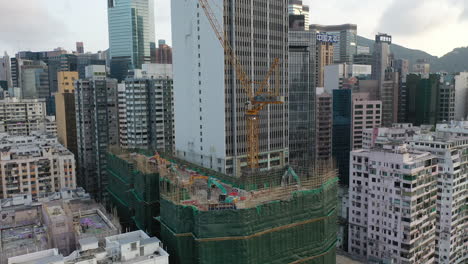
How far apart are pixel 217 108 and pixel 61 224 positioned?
130 ft

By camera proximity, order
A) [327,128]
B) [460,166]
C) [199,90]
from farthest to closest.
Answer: [327,128]
[199,90]
[460,166]

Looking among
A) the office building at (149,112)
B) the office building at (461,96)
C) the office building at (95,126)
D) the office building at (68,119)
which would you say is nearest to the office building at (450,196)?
the office building at (149,112)

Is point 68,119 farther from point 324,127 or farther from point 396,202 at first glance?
point 396,202

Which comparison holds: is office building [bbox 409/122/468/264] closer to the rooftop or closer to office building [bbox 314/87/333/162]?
the rooftop

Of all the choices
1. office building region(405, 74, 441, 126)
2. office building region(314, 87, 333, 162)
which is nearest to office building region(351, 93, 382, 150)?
office building region(314, 87, 333, 162)

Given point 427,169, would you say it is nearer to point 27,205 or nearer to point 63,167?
point 27,205

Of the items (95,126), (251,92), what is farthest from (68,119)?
(251,92)

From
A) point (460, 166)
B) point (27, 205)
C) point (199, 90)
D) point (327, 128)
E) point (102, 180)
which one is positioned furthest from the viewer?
point (327, 128)

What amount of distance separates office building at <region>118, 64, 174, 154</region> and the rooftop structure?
67.7 m

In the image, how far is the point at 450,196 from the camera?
73.7 metres

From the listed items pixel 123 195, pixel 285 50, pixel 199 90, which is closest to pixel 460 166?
pixel 285 50

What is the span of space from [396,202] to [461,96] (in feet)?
375

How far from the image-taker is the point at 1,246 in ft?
156

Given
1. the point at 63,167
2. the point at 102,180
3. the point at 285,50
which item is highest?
the point at 285,50
